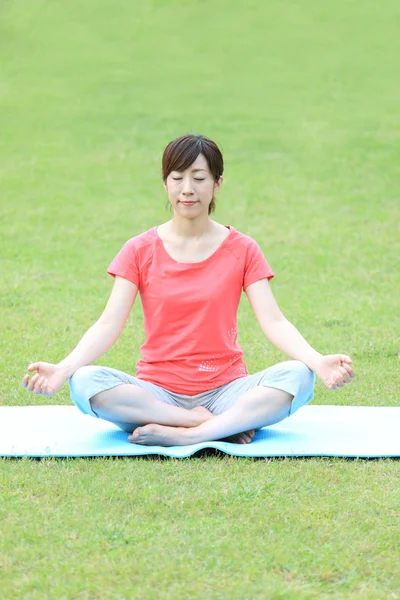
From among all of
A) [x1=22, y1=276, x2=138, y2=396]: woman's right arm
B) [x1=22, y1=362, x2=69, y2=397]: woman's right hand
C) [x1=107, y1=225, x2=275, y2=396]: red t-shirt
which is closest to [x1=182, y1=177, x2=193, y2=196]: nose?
[x1=107, y1=225, x2=275, y2=396]: red t-shirt

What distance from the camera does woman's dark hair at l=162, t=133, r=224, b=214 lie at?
4.50 meters

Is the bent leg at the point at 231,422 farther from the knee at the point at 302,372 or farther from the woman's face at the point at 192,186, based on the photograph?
the woman's face at the point at 192,186

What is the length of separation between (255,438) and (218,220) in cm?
671

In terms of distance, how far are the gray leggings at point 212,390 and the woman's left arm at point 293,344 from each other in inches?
2.5

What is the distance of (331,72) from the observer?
1614 cm

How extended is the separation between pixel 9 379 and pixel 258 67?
444 inches

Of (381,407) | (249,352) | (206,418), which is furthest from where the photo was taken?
(249,352)

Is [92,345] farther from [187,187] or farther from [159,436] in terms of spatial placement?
[187,187]

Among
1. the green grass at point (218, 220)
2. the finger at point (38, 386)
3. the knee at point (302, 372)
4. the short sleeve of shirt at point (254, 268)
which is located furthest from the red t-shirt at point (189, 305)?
the finger at point (38, 386)

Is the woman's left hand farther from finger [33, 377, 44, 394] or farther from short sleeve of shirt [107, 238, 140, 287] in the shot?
finger [33, 377, 44, 394]

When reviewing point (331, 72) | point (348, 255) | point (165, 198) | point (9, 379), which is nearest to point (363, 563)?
point (9, 379)

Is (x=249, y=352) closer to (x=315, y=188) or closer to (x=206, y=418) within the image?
(x=206, y=418)

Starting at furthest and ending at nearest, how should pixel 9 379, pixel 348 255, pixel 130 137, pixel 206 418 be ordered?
pixel 130 137 → pixel 348 255 → pixel 9 379 → pixel 206 418

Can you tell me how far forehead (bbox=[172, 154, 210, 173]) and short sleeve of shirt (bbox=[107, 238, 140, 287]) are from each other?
0.45 meters
